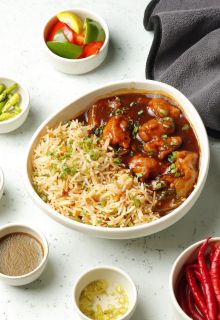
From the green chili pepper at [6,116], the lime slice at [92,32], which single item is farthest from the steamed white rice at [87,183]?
the lime slice at [92,32]

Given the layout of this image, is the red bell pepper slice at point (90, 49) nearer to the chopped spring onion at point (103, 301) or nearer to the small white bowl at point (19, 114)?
the small white bowl at point (19, 114)

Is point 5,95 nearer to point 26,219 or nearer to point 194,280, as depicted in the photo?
point 26,219

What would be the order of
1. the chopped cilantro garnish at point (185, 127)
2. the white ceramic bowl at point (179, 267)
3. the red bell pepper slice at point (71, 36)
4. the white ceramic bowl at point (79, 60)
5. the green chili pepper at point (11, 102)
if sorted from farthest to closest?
1. the red bell pepper slice at point (71, 36)
2. the white ceramic bowl at point (79, 60)
3. the green chili pepper at point (11, 102)
4. the chopped cilantro garnish at point (185, 127)
5. the white ceramic bowl at point (179, 267)

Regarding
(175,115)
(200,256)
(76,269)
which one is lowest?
(76,269)

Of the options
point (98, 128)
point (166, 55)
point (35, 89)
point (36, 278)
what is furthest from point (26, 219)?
point (166, 55)

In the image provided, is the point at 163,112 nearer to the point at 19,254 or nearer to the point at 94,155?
the point at 94,155

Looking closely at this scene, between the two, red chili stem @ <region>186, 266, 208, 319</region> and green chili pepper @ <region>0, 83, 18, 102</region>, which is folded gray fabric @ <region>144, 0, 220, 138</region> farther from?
red chili stem @ <region>186, 266, 208, 319</region>

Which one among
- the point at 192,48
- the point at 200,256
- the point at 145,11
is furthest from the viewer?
the point at 145,11
